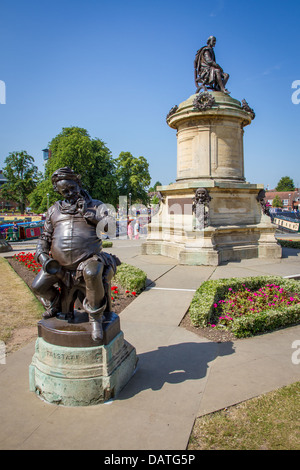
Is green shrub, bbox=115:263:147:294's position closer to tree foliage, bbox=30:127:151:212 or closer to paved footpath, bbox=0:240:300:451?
paved footpath, bbox=0:240:300:451

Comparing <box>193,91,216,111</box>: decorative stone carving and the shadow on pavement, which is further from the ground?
<box>193,91,216,111</box>: decorative stone carving

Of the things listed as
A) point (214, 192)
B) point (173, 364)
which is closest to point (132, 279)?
point (173, 364)

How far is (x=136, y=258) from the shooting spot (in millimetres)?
12734

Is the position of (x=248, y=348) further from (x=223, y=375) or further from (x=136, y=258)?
(x=136, y=258)

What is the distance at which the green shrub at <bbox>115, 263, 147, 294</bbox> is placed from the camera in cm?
792

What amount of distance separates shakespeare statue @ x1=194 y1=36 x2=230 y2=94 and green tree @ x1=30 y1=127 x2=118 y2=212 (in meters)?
23.5

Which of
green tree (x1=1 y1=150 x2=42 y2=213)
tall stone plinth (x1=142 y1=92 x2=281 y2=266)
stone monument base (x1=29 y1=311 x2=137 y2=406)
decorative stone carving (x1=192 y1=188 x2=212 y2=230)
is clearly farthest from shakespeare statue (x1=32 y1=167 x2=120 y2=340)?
green tree (x1=1 y1=150 x2=42 y2=213)

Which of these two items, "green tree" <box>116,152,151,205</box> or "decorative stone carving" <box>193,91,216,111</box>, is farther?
"green tree" <box>116,152,151,205</box>

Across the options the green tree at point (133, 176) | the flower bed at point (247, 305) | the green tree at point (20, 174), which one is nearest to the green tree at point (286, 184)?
the green tree at point (133, 176)

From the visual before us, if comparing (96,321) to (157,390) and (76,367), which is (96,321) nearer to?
(76,367)

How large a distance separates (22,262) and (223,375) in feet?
33.5

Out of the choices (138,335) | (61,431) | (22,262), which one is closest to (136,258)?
(22,262)

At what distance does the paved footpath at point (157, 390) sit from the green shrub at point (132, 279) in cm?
129
